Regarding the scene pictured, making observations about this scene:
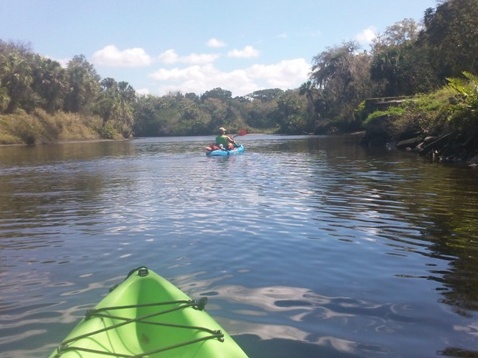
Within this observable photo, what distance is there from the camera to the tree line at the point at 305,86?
3584 centimetres

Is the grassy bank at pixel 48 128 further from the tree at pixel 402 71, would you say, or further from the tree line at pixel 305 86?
the tree at pixel 402 71

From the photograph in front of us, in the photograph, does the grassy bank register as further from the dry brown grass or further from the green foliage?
the green foliage

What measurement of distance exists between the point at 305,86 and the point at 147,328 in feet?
239

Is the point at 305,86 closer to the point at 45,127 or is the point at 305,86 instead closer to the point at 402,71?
the point at 402,71

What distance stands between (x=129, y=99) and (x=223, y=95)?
142 feet

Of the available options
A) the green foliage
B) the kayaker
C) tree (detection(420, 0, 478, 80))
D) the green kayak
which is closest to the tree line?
tree (detection(420, 0, 478, 80))

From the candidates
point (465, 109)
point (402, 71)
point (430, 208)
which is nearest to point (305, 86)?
point (402, 71)

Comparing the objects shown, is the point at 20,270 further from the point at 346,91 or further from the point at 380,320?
the point at 346,91

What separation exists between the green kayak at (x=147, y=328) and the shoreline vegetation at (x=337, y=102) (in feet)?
53.8

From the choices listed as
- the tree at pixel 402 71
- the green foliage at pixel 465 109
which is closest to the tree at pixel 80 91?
the tree at pixel 402 71

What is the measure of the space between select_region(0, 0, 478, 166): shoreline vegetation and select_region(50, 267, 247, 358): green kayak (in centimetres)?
1639

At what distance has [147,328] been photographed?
4.00m

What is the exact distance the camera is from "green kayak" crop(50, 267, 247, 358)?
3.36 m

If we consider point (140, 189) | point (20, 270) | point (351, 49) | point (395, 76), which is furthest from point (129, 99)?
point (20, 270)
